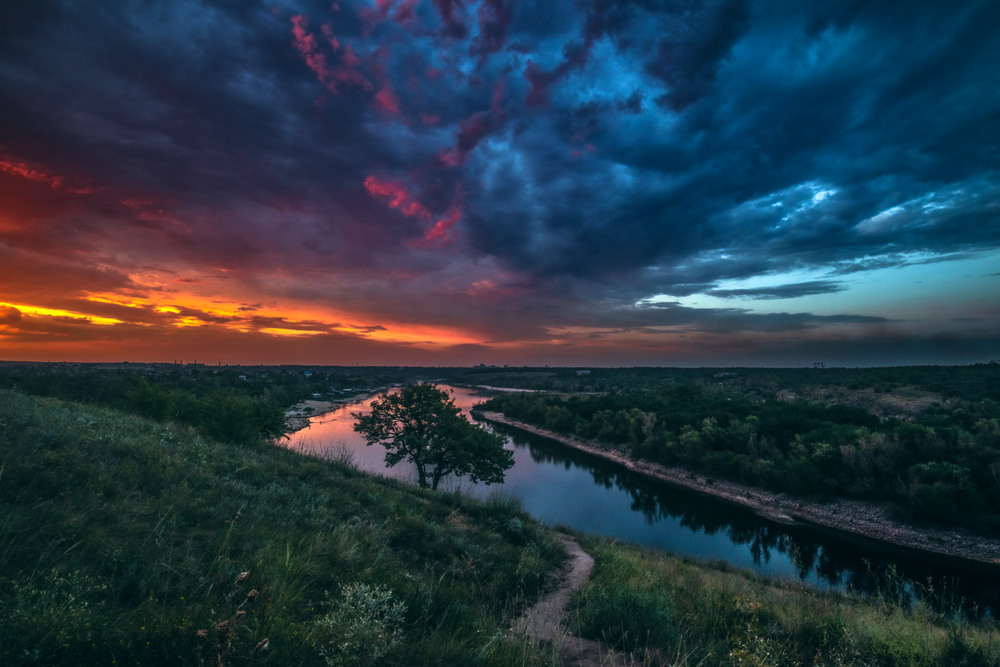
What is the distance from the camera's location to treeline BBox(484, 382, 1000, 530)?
1049 inches

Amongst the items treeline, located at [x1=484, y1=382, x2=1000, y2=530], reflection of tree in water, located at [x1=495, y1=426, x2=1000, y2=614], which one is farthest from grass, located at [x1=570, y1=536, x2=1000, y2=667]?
treeline, located at [x1=484, y1=382, x2=1000, y2=530]

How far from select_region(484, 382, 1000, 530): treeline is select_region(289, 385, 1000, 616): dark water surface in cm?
473

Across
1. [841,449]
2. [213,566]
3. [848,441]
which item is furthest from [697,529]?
[213,566]

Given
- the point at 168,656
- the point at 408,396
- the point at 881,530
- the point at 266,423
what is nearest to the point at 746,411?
the point at 881,530

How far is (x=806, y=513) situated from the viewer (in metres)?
30.8

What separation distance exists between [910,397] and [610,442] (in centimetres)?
4297

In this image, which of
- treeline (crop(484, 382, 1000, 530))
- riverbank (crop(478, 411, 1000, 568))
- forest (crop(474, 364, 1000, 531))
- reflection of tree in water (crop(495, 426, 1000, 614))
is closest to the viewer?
reflection of tree in water (crop(495, 426, 1000, 614))

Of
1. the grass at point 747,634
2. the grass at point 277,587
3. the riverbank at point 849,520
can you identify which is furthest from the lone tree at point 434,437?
the grass at point 747,634

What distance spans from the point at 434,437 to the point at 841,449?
31.8 meters

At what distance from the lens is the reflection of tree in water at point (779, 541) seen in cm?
2100

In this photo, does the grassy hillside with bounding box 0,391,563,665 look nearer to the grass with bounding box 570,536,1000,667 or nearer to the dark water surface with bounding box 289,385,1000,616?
the grass with bounding box 570,536,1000,667

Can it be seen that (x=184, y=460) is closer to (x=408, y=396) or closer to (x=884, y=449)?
(x=408, y=396)

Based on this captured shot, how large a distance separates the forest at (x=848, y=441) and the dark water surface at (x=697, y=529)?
4.76 metres

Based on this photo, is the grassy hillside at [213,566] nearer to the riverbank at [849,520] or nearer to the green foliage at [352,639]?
the green foliage at [352,639]
